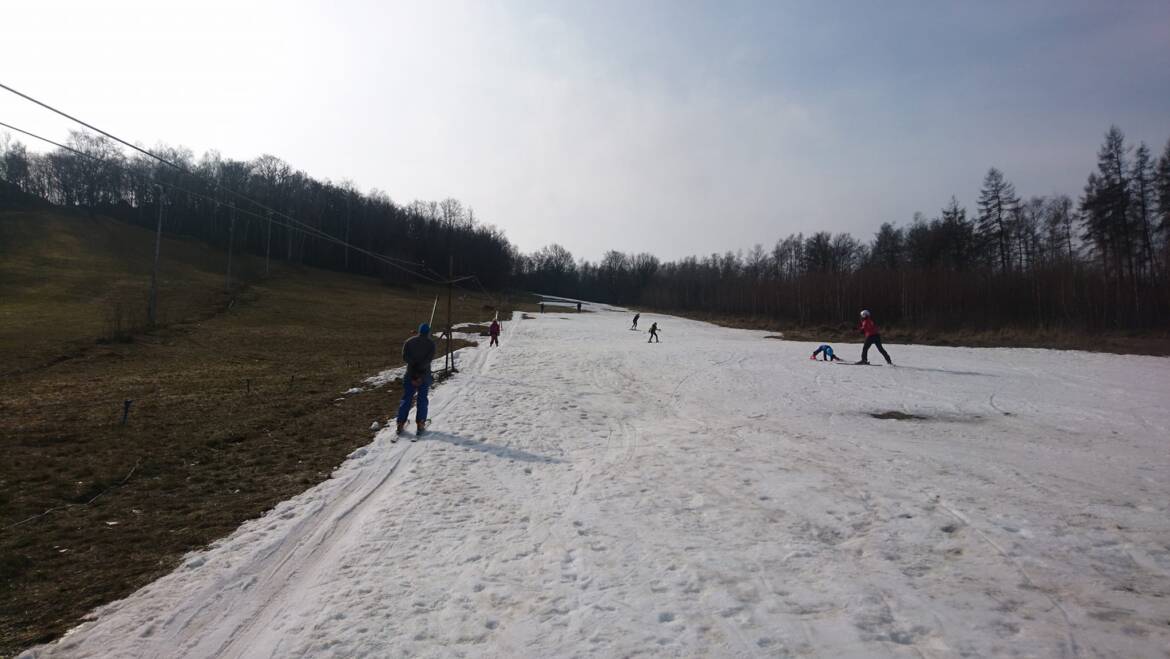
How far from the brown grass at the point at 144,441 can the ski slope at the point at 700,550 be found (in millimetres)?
581

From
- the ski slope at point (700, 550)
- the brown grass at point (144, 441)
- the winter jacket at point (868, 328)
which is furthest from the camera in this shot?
the winter jacket at point (868, 328)

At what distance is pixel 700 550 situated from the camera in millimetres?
5078

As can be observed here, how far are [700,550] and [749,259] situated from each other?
12356 cm

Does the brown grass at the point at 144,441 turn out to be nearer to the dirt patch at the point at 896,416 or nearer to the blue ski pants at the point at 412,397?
the blue ski pants at the point at 412,397

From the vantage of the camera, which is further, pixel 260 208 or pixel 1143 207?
pixel 260 208

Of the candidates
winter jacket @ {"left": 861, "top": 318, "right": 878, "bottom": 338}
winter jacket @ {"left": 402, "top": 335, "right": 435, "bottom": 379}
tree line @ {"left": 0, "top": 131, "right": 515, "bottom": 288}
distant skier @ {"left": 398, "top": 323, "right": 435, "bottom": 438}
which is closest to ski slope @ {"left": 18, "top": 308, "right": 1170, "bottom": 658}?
distant skier @ {"left": 398, "top": 323, "right": 435, "bottom": 438}

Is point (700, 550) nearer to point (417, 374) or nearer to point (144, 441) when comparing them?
point (417, 374)

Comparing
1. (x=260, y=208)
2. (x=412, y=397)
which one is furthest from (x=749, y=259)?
(x=412, y=397)

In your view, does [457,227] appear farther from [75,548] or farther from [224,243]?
[75,548]

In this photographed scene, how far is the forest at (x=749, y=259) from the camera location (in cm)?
3556

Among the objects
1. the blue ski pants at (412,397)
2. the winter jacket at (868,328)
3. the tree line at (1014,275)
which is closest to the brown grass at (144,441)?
the blue ski pants at (412,397)

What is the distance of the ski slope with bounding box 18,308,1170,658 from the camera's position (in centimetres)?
370

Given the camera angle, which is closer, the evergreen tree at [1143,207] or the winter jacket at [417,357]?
the winter jacket at [417,357]

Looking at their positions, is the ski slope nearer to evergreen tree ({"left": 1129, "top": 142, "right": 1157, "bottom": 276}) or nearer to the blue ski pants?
the blue ski pants
